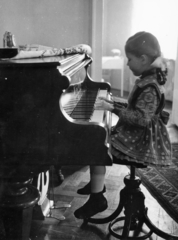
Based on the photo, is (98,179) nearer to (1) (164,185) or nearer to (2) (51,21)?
(1) (164,185)

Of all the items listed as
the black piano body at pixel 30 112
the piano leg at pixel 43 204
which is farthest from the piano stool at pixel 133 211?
the black piano body at pixel 30 112

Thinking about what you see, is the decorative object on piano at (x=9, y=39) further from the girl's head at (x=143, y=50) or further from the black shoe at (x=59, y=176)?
the black shoe at (x=59, y=176)

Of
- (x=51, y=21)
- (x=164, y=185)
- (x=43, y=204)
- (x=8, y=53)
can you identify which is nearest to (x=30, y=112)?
(x=8, y=53)

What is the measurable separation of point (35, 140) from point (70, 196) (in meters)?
1.37

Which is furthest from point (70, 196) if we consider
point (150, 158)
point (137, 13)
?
point (137, 13)

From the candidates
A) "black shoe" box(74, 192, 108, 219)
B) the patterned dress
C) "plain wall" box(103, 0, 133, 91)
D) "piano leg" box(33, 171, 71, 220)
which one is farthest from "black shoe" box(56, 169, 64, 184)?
"plain wall" box(103, 0, 133, 91)

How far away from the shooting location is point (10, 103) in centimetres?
123

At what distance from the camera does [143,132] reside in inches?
64.4

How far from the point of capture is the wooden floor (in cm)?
198

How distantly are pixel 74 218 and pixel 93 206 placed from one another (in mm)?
238

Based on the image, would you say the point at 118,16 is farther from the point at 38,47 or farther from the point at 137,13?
the point at 38,47

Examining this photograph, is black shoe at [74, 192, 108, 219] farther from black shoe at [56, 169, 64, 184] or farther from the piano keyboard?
black shoe at [56, 169, 64, 184]

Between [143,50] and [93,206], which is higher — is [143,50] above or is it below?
above

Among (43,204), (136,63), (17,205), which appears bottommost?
(43,204)
